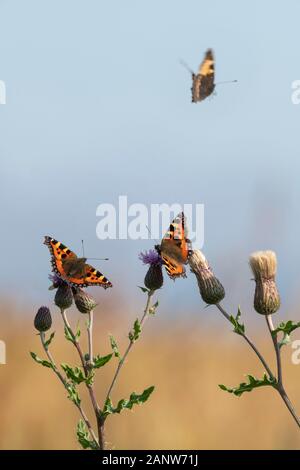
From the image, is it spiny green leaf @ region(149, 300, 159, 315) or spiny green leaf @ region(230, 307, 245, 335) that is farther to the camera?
spiny green leaf @ region(149, 300, 159, 315)

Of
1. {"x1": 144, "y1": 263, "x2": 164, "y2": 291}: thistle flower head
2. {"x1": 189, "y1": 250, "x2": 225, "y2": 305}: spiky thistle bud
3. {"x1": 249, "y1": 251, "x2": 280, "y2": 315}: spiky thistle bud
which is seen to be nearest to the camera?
{"x1": 249, "y1": 251, "x2": 280, "y2": 315}: spiky thistle bud

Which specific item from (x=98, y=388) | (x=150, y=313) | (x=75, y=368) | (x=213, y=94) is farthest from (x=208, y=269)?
(x=98, y=388)

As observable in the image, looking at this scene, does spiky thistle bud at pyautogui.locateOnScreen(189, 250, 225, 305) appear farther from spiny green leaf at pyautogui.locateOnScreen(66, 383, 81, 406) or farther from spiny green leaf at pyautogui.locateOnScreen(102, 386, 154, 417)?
spiny green leaf at pyautogui.locateOnScreen(66, 383, 81, 406)

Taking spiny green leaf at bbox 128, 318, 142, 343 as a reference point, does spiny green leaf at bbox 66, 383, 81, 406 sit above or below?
below

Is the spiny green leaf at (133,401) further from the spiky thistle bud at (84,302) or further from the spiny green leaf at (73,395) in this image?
the spiky thistle bud at (84,302)

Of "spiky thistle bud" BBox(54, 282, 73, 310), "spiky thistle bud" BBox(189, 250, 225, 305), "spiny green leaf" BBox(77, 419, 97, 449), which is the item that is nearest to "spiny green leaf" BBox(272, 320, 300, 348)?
"spiky thistle bud" BBox(189, 250, 225, 305)

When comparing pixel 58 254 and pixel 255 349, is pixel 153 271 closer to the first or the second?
pixel 58 254

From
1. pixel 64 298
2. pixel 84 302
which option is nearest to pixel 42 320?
pixel 64 298

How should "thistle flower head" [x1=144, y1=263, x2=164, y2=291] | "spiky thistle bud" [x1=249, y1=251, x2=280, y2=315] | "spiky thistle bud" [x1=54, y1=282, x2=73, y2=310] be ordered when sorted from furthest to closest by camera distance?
"thistle flower head" [x1=144, y1=263, x2=164, y2=291] → "spiky thistle bud" [x1=54, y1=282, x2=73, y2=310] → "spiky thistle bud" [x1=249, y1=251, x2=280, y2=315]

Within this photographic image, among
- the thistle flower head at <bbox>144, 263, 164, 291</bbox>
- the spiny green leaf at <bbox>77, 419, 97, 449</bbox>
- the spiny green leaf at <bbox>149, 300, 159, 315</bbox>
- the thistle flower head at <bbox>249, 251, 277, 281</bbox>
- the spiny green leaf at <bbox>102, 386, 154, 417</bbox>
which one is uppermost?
the thistle flower head at <bbox>249, 251, 277, 281</bbox>
